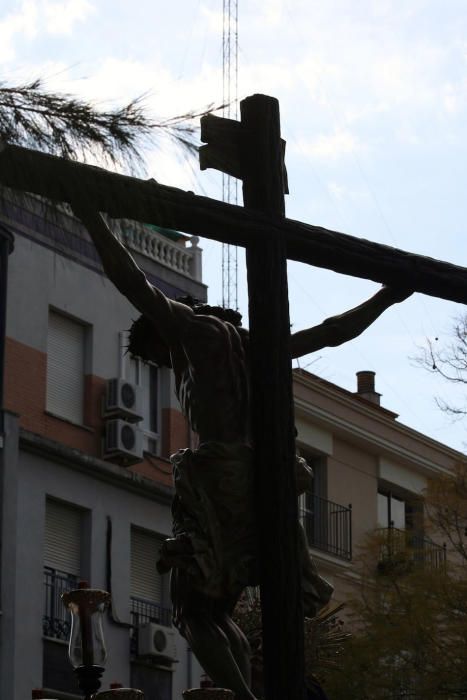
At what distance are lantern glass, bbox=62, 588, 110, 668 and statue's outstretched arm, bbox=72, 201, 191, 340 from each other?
12.1 feet

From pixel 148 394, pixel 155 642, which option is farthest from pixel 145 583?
pixel 148 394

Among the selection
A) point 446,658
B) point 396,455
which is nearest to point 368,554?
point 446,658

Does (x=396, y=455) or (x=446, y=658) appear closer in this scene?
(x=446, y=658)

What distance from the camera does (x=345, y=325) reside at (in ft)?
25.8

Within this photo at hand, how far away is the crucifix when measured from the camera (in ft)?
22.1

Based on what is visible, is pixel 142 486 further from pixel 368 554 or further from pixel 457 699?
pixel 457 699

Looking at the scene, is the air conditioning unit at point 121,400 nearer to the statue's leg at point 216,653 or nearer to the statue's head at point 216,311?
the statue's head at point 216,311

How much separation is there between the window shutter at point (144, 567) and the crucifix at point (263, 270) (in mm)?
20460

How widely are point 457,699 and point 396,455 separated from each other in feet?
37.1

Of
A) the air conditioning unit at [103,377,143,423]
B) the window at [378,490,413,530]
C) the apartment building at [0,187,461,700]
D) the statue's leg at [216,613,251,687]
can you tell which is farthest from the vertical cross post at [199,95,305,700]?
the window at [378,490,413,530]

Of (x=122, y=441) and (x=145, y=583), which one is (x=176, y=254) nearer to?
(x=122, y=441)

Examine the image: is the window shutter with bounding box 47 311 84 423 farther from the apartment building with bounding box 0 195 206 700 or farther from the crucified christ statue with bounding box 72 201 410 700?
the crucified christ statue with bounding box 72 201 410 700

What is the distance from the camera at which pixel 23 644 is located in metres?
25.4

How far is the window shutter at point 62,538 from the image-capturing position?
87.0 feet
